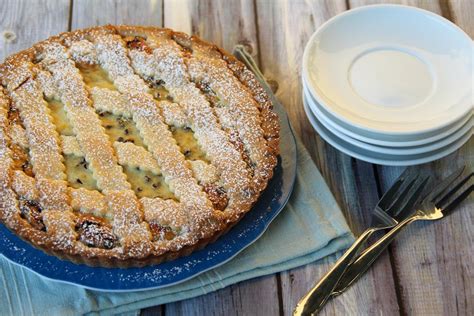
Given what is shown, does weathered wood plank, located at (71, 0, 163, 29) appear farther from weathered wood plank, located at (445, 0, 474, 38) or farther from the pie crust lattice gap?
weathered wood plank, located at (445, 0, 474, 38)

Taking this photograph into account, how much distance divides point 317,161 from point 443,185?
0.29 metres

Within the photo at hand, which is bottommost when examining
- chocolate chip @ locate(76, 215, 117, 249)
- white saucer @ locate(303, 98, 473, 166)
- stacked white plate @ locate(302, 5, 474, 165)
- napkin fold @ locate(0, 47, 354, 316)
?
napkin fold @ locate(0, 47, 354, 316)

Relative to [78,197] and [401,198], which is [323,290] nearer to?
[401,198]

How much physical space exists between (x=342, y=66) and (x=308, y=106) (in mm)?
126

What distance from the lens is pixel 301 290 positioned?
1.40m

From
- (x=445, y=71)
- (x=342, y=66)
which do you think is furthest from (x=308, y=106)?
(x=445, y=71)

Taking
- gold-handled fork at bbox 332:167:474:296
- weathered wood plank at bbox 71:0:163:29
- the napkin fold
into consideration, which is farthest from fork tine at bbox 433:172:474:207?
weathered wood plank at bbox 71:0:163:29

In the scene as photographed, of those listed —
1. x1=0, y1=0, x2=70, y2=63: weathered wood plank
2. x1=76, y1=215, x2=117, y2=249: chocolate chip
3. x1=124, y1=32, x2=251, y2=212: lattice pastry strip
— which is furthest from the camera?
x1=0, y1=0, x2=70, y2=63: weathered wood plank

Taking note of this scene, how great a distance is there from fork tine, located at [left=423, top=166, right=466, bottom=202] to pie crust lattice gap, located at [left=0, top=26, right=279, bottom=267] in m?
0.35

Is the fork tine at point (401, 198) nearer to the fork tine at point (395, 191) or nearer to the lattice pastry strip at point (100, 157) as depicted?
the fork tine at point (395, 191)

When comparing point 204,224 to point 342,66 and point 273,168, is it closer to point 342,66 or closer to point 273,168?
point 273,168

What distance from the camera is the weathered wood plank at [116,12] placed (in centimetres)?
191

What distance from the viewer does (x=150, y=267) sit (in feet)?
4.41

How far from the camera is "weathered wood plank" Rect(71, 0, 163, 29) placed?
1.91 metres
